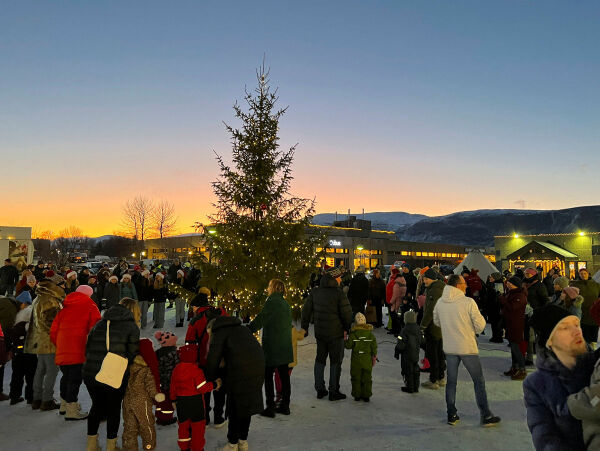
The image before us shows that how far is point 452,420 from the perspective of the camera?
5.11m

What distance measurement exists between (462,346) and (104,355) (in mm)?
4280

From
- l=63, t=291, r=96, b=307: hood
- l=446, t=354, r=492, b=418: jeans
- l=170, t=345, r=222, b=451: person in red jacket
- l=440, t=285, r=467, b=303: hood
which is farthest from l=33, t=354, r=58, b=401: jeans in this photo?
l=440, t=285, r=467, b=303: hood

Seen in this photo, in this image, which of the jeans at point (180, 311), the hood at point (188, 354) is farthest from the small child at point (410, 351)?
the jeans at point (180, 311)

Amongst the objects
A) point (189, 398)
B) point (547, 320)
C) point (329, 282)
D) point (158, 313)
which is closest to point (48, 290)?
point (189, 398)

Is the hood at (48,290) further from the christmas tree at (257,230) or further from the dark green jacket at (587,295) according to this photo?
the dark green jacket at (587,295)

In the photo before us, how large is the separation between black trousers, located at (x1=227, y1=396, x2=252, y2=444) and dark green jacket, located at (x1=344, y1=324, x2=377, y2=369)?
2325 mm

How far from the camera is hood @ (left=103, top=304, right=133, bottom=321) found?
13.8 ft

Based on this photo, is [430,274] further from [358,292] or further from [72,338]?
[72,338]

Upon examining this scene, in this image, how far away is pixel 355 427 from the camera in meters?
5.05

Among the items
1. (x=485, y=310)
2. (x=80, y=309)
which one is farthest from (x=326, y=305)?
(x=485, y=310)

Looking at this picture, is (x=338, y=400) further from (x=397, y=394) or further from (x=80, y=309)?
(x=80, y=309)

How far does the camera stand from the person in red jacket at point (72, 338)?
5.00 metres

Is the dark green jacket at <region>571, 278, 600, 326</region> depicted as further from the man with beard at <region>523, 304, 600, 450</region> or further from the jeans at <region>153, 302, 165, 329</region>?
the jeans at <region>153, 302, 165, 329</region>

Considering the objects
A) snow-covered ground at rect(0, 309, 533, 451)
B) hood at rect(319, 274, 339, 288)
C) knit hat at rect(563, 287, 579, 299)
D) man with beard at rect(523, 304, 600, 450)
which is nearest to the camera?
man with beard at rect(523, 304, 600, 450)
